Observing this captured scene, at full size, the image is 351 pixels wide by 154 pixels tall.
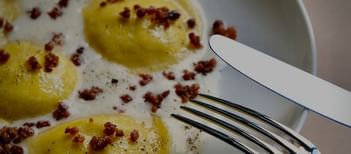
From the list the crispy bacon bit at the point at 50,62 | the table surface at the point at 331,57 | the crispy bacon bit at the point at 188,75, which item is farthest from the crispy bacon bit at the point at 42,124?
the table surface at the point at 331,57

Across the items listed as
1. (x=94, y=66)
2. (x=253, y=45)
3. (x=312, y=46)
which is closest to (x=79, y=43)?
(x=94, y=66)

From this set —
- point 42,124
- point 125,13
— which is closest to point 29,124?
point 42,124

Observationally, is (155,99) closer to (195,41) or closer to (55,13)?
(195,41)

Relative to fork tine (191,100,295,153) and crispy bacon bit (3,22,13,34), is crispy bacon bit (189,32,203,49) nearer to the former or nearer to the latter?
fork tine (191,100,295,153)

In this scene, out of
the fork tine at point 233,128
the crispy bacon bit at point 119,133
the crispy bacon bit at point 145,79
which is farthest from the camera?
the crispy bacon bit at point 145,79

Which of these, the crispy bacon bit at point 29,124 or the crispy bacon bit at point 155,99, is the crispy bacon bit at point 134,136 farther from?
the crispy bacon bit at point 29,124

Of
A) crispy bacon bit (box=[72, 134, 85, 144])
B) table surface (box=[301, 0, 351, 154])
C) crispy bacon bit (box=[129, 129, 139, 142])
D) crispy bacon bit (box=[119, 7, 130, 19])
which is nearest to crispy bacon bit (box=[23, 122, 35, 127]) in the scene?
crispy bacon bit (box=[72, 134, 85, 144])
